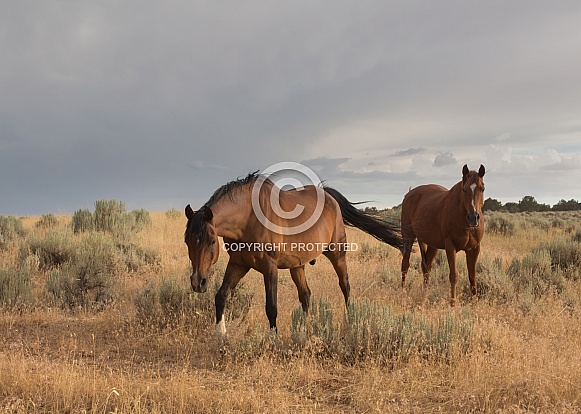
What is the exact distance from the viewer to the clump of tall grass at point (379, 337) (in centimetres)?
482

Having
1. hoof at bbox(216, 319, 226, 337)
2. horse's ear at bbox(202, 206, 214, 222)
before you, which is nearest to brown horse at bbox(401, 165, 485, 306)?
hoof at bbox(216, 319, 226, 337)

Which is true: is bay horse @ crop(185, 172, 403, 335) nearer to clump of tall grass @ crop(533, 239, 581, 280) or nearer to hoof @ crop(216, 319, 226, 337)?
hoof @ crop(216, 319, 226, 337)

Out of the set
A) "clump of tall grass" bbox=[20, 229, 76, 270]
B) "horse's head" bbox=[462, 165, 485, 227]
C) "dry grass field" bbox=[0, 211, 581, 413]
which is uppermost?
"horse's head" bbox=[462, 165, 485, 227]

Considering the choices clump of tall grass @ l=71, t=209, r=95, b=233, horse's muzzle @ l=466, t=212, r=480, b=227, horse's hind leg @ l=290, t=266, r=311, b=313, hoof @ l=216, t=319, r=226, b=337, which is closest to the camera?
hoof @ l=216, t=319, r=226, b=337

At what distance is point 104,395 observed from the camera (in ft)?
12.6

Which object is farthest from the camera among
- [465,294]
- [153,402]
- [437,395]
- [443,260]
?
[443,260]

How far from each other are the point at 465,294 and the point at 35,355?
685 cm

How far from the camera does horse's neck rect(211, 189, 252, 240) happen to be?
4820 mm

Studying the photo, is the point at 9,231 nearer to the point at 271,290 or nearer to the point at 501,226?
the point at 271,290

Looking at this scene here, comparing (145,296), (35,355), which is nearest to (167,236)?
(145,296)

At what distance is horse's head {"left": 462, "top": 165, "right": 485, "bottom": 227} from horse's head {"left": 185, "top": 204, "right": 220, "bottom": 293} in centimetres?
429

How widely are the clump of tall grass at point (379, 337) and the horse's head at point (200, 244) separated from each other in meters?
1.29

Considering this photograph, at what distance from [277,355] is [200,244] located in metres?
1.48

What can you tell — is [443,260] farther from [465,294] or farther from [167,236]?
[167,236]
